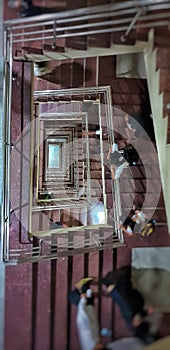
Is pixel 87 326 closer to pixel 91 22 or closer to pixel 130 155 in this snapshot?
pixel 130 155

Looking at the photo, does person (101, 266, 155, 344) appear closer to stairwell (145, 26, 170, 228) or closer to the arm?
the arm

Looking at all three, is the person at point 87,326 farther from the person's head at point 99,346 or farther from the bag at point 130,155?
the bag at point 130,155

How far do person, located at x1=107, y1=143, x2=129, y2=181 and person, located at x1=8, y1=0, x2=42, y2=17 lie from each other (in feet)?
2.45

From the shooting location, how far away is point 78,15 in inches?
54.1

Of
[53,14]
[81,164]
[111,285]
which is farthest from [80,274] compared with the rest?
[53,14]

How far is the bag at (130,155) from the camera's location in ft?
5.79

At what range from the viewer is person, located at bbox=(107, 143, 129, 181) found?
181cm

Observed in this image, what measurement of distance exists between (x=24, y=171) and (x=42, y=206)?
217 millimetres

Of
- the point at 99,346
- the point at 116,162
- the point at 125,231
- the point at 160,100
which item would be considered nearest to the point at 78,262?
the point at 125,231

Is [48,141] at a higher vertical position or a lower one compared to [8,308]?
higher

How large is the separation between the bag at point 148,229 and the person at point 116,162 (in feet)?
1.02

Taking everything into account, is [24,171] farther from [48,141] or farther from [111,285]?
[111,285]

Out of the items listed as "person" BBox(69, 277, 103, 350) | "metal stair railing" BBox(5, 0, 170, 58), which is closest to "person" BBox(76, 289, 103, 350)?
"person" BBox(69, 277, 103, 350)

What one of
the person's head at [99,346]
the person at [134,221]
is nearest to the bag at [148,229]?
the person at [134,221]
